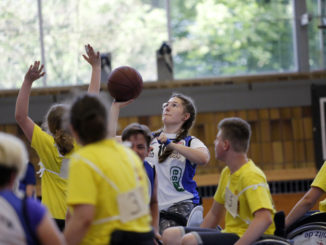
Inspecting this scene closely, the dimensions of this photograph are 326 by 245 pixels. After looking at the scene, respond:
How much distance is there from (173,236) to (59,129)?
3.11ft

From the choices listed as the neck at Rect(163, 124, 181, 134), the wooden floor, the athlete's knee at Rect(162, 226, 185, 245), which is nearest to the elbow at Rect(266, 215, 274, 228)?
the athlete's knee at Rect(162, 226, 185, 245)

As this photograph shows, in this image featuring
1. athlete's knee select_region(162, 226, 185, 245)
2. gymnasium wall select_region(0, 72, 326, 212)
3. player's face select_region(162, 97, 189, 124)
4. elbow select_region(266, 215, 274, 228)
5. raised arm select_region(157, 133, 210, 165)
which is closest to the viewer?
elbow select_region(266, 215, 274, 228)

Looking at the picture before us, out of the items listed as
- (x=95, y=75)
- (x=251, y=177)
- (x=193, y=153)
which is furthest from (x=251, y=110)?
(x=251, y=177)

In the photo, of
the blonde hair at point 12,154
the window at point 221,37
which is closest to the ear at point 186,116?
the blonde hair at point 12,154

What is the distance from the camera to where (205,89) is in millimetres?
8023

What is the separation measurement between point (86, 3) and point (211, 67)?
7.05ft

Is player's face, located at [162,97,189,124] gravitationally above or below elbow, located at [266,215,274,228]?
above

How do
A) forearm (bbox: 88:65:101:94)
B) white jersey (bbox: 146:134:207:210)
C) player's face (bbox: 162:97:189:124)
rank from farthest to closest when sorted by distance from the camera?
player's face (bbox: 162:97:189:124) < white jersey (bbox: 146:134:207:210) < forearm (bbox: 88:65:101:94)

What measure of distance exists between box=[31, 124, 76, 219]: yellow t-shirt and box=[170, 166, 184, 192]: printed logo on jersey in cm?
90

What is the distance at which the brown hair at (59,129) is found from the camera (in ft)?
10.7

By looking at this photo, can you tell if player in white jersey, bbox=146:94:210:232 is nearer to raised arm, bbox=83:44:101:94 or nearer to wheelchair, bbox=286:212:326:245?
raised arm, bbox=83:44:101:94

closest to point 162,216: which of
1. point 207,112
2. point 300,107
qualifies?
point 207,112

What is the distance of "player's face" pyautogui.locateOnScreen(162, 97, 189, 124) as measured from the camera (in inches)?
164

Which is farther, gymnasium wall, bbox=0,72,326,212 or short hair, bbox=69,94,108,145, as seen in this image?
gymnasium wall, bbox=0,72,326,212
